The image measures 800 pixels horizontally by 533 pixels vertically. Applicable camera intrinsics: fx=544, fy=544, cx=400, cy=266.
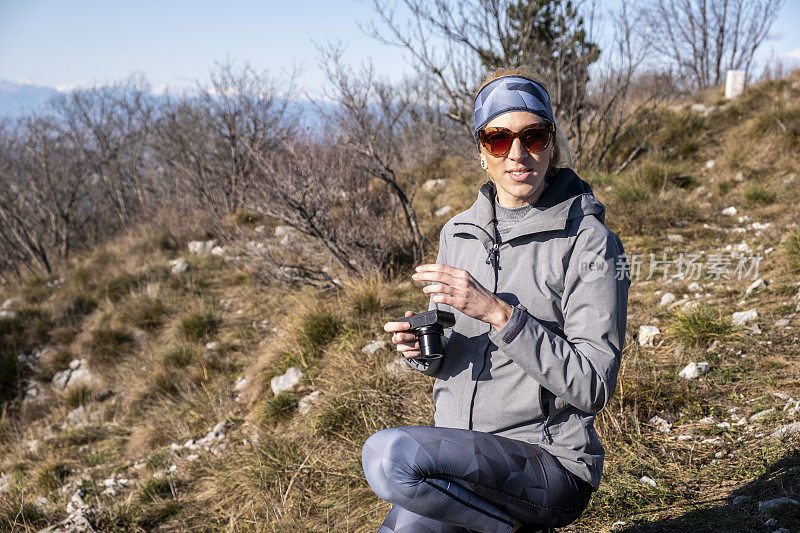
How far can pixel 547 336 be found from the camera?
5.04ft

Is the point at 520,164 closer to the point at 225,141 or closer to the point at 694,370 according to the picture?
the point at 694,370

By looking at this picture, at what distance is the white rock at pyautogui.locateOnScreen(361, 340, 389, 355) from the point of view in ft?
14.6

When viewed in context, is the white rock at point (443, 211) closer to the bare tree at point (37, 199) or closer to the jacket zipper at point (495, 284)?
the jacket zipper at point (495, 284)

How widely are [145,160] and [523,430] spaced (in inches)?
872

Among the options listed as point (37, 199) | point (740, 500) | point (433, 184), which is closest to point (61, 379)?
point (433, 184)

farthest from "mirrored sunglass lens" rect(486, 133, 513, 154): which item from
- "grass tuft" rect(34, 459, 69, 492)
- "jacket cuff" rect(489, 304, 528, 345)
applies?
"grass tuft" rect(34, 459, 69, 492)

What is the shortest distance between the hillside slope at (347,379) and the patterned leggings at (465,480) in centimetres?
117

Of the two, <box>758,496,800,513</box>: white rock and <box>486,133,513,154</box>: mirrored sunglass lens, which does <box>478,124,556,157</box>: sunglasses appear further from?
<box>758,496,800,513</box>: white rock

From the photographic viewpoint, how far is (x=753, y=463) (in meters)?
2.62

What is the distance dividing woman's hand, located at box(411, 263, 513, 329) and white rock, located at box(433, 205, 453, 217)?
6.27m

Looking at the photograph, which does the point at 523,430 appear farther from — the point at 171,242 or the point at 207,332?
the point at 171,242

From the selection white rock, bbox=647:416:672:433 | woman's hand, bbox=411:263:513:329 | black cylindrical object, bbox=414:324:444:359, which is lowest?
white rock, bbox=647:416:672:433

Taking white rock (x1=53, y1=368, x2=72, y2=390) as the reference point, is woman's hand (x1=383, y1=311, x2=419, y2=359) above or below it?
above

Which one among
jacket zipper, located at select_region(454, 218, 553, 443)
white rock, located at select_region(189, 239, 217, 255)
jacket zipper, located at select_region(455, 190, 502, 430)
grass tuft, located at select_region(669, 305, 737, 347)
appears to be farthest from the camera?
white rock, located at select_region(189, 239, 217, 255)
